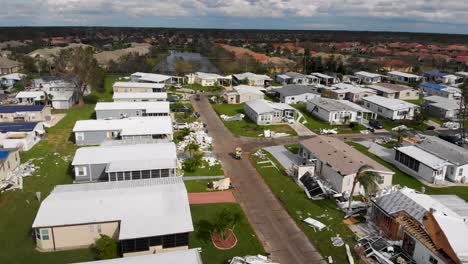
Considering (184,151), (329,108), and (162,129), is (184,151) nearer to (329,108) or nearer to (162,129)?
(162,129)

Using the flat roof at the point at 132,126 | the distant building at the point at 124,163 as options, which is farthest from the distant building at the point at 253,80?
the distant building at the point at 124,163

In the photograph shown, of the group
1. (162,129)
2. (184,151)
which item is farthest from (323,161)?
(162,129)

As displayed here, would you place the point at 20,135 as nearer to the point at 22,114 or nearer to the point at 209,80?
the point at 22,114

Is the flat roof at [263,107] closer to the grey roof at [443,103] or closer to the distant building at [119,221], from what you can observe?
the grey roof at [443,103]

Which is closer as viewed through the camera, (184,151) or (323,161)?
(323,161)

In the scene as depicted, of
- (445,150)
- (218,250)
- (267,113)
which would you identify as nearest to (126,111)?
(267,113)

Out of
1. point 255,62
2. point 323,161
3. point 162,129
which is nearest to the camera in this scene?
point 323,161

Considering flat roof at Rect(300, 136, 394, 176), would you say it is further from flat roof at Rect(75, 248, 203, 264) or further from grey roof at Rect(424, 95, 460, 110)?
grey roof at Rect(424, 95, 460, 110)
